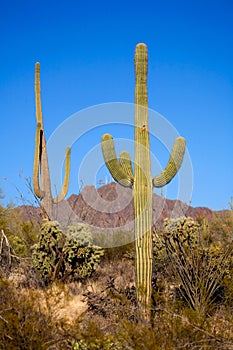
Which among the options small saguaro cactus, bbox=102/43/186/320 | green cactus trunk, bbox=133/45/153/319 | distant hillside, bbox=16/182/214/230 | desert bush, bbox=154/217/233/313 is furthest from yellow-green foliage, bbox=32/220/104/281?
green cactus trunk, bbox=133/45/153/319

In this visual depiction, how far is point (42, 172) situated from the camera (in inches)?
497

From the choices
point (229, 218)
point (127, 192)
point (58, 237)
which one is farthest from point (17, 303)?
point (229, 218)

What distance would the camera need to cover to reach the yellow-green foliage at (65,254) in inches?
431

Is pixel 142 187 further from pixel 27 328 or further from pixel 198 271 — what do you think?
pixel 27 328

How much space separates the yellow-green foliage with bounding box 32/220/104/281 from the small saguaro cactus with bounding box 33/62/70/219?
1031mm

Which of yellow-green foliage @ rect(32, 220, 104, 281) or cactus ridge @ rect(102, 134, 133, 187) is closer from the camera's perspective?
cactus ridge @ rect(102, 134, 133, 187)

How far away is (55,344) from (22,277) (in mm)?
5590

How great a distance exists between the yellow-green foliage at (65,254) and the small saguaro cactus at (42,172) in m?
1.03

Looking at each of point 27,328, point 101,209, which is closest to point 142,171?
point 27,328

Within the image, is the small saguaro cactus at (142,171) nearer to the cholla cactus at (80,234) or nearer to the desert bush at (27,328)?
the desert bush at (27,328)

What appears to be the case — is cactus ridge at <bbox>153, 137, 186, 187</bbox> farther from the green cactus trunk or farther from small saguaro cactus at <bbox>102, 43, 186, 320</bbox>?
the green cactus trunk

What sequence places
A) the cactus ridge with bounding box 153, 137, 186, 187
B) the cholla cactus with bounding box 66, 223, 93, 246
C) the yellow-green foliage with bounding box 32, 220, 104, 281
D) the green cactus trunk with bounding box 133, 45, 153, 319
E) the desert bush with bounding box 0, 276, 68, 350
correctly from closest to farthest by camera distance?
1. the desert bush with bounding box 0, 276, 68, 350
2. the green cactus trunk with bounding box 133, 45, 153, 319
3. the cactus ridge with bounding box 153, 137, 186, 187
4. the yellow-green foliage with bounding box 32, 220, 104, 281
5. the cholla cactus with bounding box 66, 223, 93, 246

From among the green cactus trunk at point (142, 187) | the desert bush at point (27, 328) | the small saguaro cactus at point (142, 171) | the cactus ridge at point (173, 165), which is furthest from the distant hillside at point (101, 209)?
the desert bush at point (27, 328)

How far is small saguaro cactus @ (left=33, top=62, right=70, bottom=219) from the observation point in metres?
12.1
